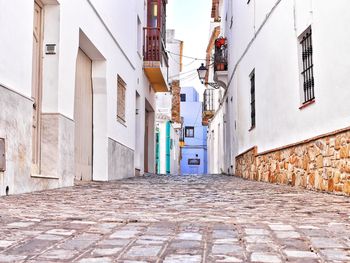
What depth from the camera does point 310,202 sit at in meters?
5.84

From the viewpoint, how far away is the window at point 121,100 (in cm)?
1316

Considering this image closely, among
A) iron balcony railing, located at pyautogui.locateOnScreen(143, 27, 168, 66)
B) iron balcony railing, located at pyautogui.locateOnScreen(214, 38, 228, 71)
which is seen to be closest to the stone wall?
iron balcony railing, located at pyautogui.locateOnScreen(143, 27, 168, 66)

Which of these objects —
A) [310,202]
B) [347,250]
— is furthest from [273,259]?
[310,202]

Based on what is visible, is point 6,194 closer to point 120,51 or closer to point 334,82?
point 334,82

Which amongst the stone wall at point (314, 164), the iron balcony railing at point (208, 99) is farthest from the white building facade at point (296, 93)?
the iron balcony railing at point (208, 99)

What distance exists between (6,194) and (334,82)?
4.37 meters

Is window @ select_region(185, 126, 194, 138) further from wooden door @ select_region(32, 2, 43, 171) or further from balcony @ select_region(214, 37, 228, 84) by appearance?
wooden door @ select_region(32, 2, 43, 171)

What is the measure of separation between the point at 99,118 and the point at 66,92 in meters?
3.10

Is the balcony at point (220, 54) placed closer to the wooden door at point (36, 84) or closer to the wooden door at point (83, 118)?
the wooden door at point (83, 118)

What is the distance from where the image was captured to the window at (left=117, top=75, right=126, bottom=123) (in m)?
13.2

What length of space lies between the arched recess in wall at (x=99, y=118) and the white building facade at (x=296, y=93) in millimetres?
3477

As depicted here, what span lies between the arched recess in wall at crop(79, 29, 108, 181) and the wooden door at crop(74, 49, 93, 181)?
A: 4.1 inches

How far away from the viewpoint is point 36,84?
758 centimetres

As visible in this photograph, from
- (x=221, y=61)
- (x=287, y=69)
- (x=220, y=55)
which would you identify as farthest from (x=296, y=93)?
(x=220, y=55)
